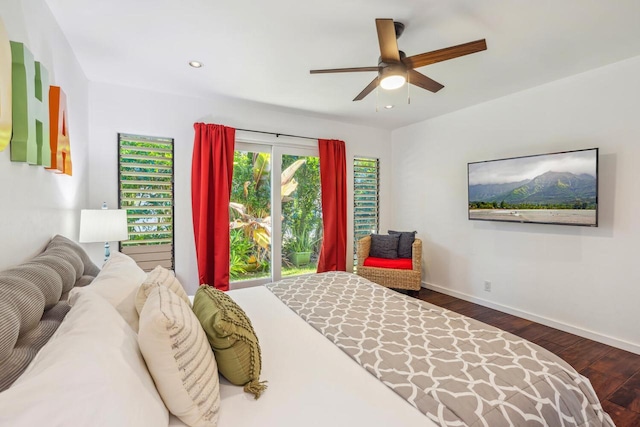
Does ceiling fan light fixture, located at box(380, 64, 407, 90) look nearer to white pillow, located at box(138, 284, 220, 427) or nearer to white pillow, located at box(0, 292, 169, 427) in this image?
white pillow, located at box(138, 284, 220, 427)

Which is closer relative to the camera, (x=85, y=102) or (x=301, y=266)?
(x=85, y=102)

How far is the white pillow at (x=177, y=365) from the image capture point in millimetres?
888

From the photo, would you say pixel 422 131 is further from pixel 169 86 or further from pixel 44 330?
pixel 44 330

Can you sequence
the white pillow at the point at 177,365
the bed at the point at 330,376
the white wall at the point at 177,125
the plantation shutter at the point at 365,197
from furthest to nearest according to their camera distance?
the plantation shutter at the point at 365,197 < the white wall at the point at 177,125 < the white pillow at the point at 177,365 < the bed at the point at 330,376

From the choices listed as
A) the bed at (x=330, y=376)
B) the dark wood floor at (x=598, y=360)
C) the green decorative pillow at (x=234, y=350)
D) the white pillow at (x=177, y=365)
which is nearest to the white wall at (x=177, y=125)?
the bed at (x=330, y=376)

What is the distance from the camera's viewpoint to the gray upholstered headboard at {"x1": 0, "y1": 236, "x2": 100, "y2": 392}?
74cm

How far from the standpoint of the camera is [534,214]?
3012 millimetres

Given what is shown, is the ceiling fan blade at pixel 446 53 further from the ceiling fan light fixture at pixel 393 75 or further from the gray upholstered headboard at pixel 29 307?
the gray upholstered headboard at pixel 29 307

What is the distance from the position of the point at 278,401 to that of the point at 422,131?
415 centimetres

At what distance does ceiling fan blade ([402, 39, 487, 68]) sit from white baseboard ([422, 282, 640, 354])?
111 inches

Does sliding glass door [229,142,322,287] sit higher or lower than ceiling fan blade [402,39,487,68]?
lower

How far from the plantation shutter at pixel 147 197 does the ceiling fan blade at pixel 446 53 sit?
8.87ft

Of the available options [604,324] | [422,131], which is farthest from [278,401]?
[422,131]

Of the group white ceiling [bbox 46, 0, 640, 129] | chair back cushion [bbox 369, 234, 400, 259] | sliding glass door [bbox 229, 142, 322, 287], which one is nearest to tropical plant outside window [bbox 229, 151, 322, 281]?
sliding glass door [bbox 229, 142, 322, 287]
